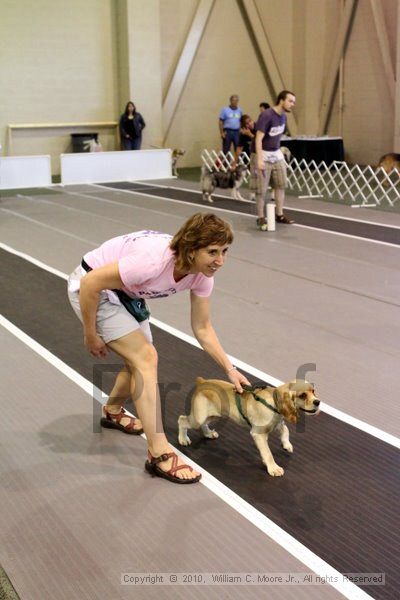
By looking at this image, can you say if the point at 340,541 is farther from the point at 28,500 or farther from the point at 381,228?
the point at 381,228

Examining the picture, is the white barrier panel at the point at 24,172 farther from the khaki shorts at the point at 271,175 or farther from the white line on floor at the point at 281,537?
the white line on floor at the point at 281,537

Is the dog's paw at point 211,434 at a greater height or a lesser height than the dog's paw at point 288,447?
lesser

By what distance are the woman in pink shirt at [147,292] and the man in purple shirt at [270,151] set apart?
5898 millimetres

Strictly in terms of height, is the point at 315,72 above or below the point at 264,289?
above

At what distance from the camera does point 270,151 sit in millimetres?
9180

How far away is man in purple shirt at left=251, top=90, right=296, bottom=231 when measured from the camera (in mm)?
8891

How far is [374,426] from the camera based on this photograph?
12.6 ft

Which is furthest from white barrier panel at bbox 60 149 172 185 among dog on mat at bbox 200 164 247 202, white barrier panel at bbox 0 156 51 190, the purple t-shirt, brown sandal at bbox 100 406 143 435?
brown sandal at bbox 100 406 143 435

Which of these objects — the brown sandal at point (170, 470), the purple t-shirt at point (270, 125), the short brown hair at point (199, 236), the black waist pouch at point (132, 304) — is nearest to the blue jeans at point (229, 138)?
the purple t-shirt at point (270, 125)

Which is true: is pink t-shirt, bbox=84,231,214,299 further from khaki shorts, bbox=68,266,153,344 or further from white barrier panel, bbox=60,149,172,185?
white barrier panel, bbox=60,149,172,185

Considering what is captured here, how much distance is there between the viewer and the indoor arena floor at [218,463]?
270cm

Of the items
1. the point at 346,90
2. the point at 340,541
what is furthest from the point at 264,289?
the point at 346,90

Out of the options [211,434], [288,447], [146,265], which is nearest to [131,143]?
[211,434]

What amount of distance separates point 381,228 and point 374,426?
6066 mm
